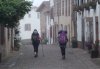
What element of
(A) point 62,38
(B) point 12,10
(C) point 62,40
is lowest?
(C) point 62,40

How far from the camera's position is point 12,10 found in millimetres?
23156

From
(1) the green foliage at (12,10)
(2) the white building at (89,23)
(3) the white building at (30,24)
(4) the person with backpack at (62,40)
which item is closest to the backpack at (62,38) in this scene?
(4) the person with backpack at (62,40)

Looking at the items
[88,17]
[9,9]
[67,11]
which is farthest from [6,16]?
[67,11]

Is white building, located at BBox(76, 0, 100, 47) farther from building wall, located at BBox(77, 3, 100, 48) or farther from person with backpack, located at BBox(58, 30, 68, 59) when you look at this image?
person with backpack, located at BBox(58, 30, 68, 59)

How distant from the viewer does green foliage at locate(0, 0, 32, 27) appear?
2284 centimetres

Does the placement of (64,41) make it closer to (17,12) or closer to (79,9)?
(17,12)

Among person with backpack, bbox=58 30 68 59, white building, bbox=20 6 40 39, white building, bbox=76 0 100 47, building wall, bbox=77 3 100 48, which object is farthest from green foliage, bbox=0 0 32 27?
white building, bbox=20 6 40 39

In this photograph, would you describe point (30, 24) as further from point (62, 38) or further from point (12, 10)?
point (12, 10)

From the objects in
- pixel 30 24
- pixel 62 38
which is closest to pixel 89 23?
pixel 62 38

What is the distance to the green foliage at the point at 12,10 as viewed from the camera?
22.8 meters

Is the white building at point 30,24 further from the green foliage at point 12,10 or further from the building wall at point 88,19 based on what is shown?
the green foliage at point 12,10

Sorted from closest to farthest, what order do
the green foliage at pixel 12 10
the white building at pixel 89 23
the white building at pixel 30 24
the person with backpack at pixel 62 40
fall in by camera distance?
the green foliage at pixel 12 10, the person with backpack at pixel 62 40, the white building at pixel 89 23, the white building at pixel 30 24

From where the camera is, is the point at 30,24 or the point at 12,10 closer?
the point at 12,10

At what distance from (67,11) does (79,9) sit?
39.9 ft
